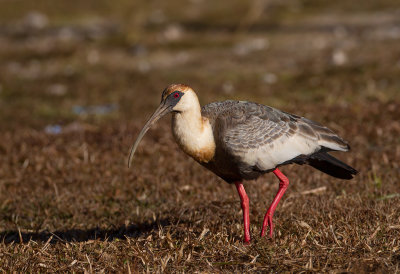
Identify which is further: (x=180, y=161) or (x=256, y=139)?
(x=180, y=161)

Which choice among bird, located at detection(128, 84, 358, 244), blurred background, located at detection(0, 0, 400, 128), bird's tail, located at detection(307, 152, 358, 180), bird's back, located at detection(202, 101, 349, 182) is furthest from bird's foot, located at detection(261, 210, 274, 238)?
blurred background, located at detection(0, 0, 400, 128)

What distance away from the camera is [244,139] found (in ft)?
14.7

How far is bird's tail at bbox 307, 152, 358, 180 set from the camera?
4789 millimetres

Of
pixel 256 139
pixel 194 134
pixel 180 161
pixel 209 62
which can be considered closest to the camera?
pixel 194 134

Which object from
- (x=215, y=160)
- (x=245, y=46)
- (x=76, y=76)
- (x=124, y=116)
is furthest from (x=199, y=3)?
(x=215, y=160)

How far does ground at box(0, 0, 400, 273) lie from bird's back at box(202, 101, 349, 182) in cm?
51

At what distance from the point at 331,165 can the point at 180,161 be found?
8.71 feet

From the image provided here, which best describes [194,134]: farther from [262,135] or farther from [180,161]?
[180,161]

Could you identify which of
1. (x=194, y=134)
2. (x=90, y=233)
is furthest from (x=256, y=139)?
(x=90, y=233)

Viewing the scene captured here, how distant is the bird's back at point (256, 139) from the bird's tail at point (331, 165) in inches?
2.8

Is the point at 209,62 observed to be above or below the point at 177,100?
above

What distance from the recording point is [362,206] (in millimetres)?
4992

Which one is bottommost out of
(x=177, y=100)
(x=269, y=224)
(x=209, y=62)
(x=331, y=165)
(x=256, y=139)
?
(x=269, y=224)

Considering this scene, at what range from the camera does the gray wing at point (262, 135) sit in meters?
4.47
